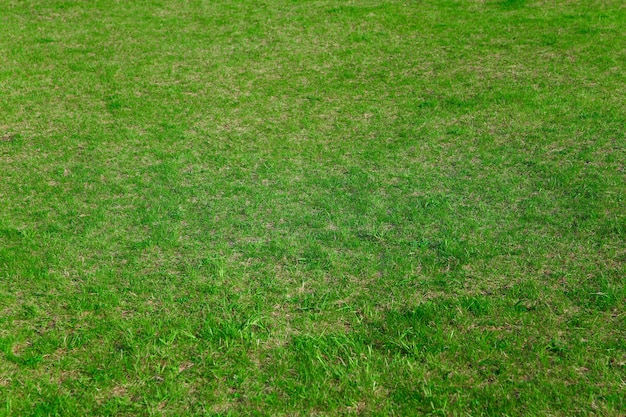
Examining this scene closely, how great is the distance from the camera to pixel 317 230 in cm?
455

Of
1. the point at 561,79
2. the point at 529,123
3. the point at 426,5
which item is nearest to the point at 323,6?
the point at 426,5

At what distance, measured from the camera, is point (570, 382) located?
3.10 m

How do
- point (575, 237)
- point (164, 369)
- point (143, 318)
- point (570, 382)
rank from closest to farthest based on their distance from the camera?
1. point (570, 382)
2. point (164, 369)
3. point (143, 318)
4. point (575, 237)

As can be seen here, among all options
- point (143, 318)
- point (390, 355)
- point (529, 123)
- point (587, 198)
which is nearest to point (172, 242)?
point (143, 318)

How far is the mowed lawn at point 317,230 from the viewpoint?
3.23m

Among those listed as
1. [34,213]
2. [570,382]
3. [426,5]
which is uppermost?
[426,5]

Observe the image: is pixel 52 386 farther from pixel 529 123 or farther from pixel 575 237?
pixel 529 123

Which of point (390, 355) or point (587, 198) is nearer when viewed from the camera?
point (390, 355)

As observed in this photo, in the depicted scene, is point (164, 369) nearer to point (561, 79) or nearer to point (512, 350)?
point (512, 350)

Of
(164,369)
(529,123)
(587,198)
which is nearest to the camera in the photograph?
(164,369)

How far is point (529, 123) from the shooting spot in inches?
239

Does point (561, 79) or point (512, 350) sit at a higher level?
point (561, 79)

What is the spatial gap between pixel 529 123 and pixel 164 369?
4492 mm

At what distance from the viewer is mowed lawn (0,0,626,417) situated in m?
3.23
